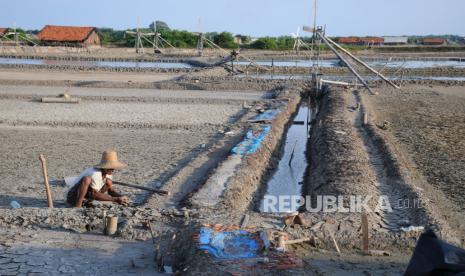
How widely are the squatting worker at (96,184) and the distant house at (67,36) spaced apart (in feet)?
156

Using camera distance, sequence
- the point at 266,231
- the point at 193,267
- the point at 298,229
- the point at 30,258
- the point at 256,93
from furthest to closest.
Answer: the point at 256,93 < the point at 298,229 < the point at 266,231 < the point at 30,258 < the point at 193,267

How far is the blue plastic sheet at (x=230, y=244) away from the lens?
15.0ft

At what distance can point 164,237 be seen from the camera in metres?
5.27

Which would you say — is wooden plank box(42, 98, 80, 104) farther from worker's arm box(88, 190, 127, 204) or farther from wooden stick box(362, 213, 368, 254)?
wooden stick box(362, 213, 368, 254)

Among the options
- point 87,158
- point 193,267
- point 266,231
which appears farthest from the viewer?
point 87,158

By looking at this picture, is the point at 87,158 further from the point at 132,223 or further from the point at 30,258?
the point at 30,258

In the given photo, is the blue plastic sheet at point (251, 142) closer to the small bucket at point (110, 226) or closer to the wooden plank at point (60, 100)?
the small bucket at point (110, 226)

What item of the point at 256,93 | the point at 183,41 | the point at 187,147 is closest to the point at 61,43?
the point at 183,41

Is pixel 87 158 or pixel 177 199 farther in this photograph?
pixel 87 158

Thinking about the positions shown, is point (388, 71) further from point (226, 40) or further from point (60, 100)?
point (226, 40)

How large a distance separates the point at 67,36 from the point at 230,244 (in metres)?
51.1

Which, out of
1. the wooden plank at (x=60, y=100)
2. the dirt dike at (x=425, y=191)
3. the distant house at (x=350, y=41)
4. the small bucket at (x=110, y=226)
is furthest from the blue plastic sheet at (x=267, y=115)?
the distant house at (x=350, y=41)

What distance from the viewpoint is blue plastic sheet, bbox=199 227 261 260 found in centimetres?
458

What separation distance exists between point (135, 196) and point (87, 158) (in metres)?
2.35
